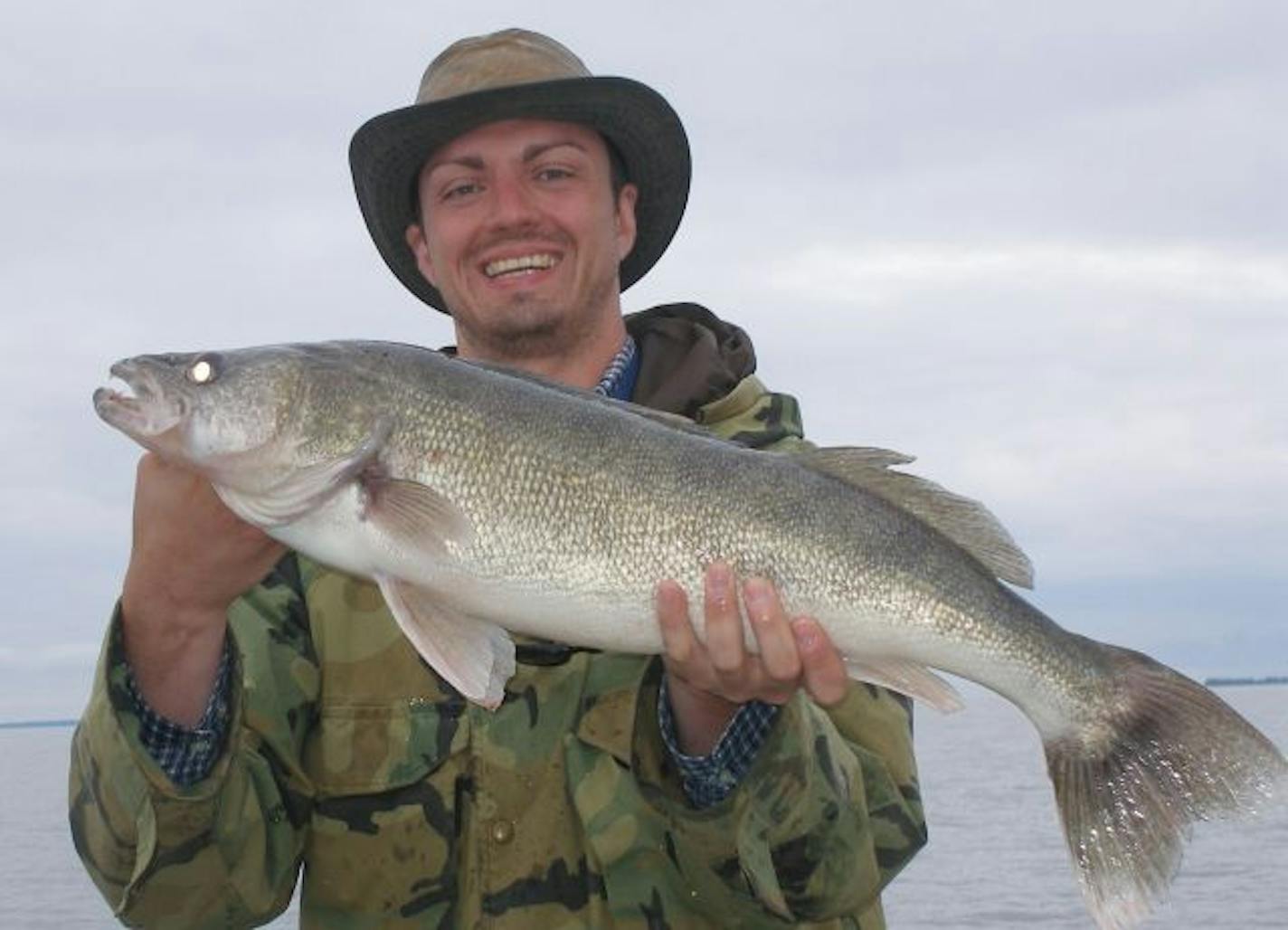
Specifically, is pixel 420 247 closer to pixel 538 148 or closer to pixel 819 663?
pixel 538 148

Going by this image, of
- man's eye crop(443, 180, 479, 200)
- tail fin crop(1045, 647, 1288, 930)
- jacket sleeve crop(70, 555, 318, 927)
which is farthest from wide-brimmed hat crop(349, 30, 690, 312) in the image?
tail fin crop(1045, 647, 1288, 930)

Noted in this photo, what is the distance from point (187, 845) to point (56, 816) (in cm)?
4073

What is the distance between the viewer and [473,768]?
5000 millimetres

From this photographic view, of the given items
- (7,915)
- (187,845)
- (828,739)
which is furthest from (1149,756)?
(7,915)

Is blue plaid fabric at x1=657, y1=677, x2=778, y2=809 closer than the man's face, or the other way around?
blue plaid fabric at x1=657, y1=677, x2=778, y2=809

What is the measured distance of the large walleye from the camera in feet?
14.4

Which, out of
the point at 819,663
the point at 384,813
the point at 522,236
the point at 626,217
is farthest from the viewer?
the point at 626,217

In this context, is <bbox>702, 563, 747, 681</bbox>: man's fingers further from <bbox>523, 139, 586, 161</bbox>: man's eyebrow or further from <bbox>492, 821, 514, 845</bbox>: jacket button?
<bbox>523, 139, 586, 161</bbox>: man's eyebrow

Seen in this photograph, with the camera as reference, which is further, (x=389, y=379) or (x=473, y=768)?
(x=473, y=768)

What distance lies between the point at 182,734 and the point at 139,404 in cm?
92

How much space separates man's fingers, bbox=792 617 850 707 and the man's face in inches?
70.1

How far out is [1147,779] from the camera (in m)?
4.60

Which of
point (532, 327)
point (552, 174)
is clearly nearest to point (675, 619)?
point (532, 327)

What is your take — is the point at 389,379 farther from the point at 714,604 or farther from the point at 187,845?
the point at 187,845
